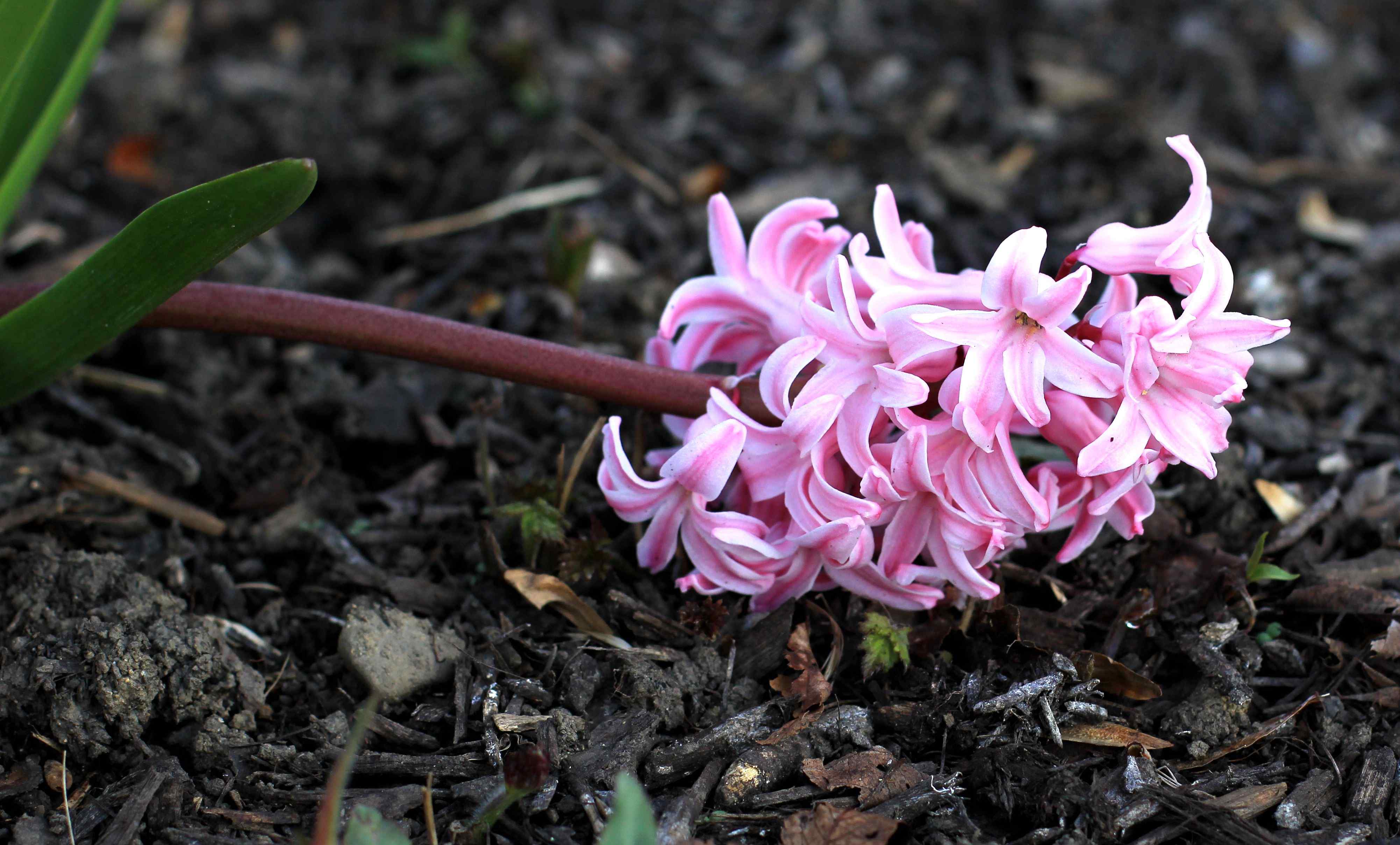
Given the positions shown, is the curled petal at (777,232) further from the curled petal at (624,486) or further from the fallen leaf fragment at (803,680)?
the fallen leaf fragment at (803,680)

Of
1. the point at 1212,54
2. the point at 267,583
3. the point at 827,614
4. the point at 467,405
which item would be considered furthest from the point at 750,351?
the point at 1212,54

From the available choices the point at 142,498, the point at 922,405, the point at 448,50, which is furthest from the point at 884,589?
the point at 448,50

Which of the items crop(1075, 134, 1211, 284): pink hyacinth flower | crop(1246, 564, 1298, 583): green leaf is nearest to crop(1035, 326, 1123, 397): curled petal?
crop(1075, 134, 1211, 284): pink hyacinth flower

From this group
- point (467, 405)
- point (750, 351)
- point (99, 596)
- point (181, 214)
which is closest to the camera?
point (181, 214)

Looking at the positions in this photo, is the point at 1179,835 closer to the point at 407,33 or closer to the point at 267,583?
the point at 267,583

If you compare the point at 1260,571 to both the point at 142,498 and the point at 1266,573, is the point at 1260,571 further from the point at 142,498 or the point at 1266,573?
the point at 142,498
